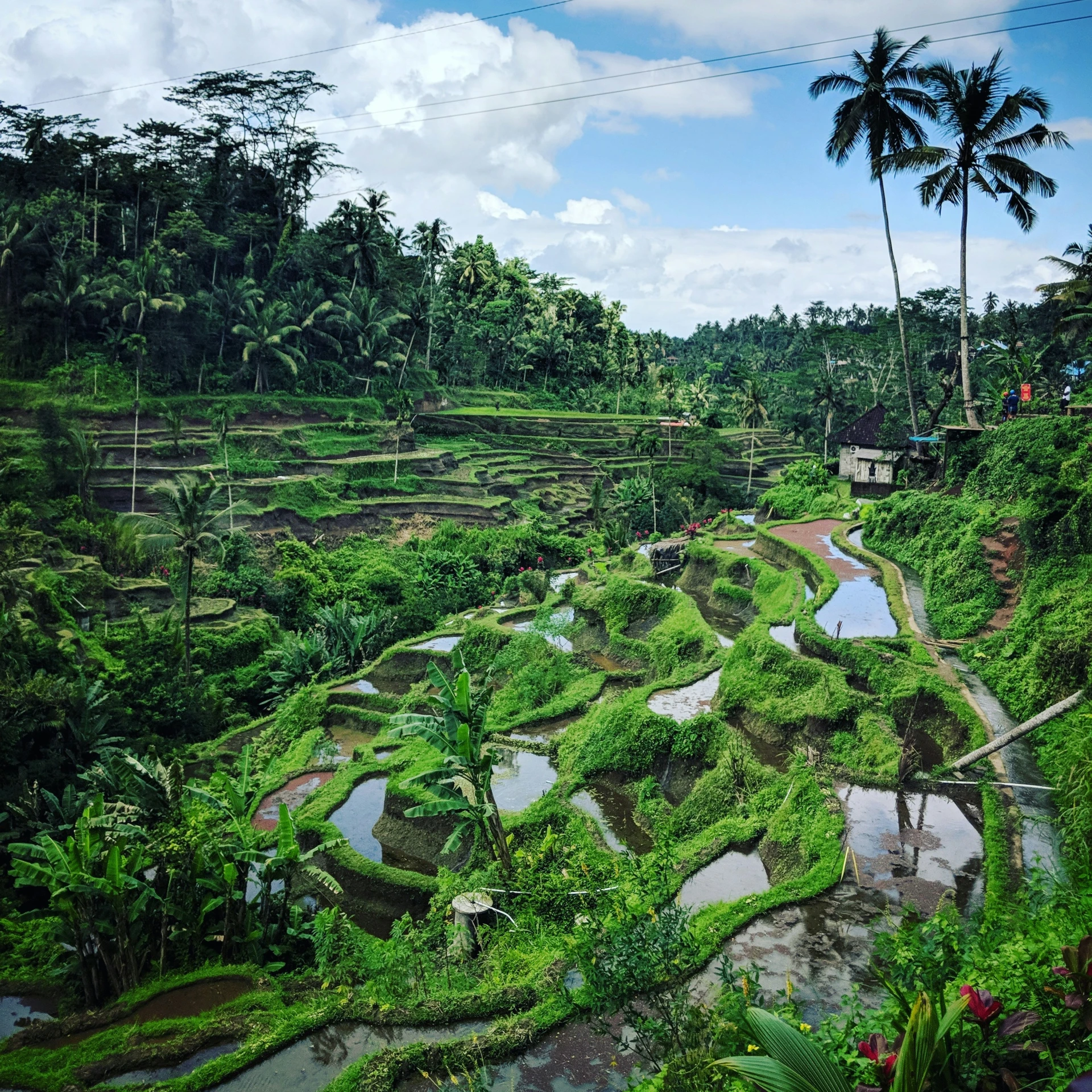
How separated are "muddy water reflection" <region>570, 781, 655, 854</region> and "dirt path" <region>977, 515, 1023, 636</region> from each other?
7.03 metres

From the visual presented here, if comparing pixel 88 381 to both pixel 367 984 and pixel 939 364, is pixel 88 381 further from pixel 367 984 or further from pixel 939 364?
pixel 939 364

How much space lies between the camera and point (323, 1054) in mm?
8453

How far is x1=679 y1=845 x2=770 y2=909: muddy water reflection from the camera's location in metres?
10.3

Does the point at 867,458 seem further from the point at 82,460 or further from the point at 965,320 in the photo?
the point at 82,460

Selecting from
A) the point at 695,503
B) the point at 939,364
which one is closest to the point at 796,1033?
the point at 695,503

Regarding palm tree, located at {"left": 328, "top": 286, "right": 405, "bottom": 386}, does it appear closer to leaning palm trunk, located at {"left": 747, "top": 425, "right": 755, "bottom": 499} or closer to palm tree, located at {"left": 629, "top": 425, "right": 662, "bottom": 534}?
palm tree, located at {"left": 629, "top": 425, "right": 662, "bottom": 534}

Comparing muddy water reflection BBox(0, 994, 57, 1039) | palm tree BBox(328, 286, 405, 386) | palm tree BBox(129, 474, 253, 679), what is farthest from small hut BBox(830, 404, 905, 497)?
muddy water reflection BBox(0, 994, 57, 1039)

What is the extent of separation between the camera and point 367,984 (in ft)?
30.8

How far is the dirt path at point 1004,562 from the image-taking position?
1523 centimetres

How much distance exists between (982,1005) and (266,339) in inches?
1645

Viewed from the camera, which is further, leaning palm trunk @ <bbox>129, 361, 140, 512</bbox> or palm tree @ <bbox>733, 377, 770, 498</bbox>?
palm tree @ <bbox>733, 377, 770, 498</bbox>

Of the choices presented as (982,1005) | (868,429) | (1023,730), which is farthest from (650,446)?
(982,1005)

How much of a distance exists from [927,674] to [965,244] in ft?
52.0

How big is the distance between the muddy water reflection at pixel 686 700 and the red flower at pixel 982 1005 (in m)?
10.2
